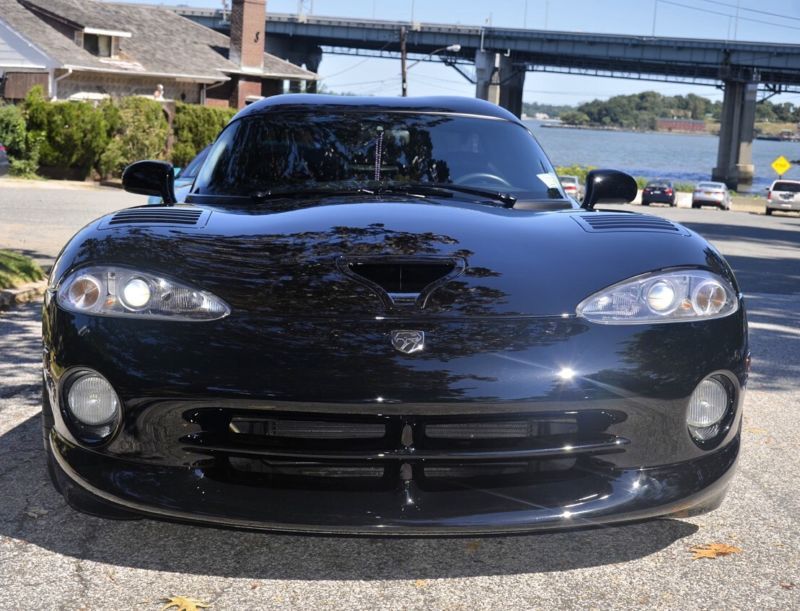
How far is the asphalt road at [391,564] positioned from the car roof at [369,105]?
1.96 meters

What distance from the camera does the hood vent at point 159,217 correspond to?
366cm

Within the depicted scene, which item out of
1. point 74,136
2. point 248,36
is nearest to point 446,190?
point 74,136

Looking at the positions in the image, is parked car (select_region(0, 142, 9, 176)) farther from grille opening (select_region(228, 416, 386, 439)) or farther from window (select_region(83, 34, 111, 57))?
grille opening (select_region(228, 416, 386, 439))

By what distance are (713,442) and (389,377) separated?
1.05 meters

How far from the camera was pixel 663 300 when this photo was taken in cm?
337

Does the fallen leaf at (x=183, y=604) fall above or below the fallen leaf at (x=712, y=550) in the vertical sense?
below

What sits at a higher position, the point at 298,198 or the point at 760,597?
the point at 298,198

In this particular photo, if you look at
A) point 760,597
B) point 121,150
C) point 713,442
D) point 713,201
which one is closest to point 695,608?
point 760,597

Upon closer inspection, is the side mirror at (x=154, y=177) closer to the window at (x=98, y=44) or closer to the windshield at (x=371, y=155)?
the windshield at (x=371, y=155)

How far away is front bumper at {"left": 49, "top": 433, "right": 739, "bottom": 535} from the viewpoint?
Result: 3.00 metres

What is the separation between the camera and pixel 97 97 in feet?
144

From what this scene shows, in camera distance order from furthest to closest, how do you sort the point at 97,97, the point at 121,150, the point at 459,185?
the point at 97,97 < the point at 121,150 < the point at 459,185

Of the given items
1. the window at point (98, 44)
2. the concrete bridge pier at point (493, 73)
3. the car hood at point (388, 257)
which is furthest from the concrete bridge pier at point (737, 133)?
the car hood at point (388, 257)

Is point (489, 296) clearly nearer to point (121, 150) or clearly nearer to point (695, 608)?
point (695, 608)
